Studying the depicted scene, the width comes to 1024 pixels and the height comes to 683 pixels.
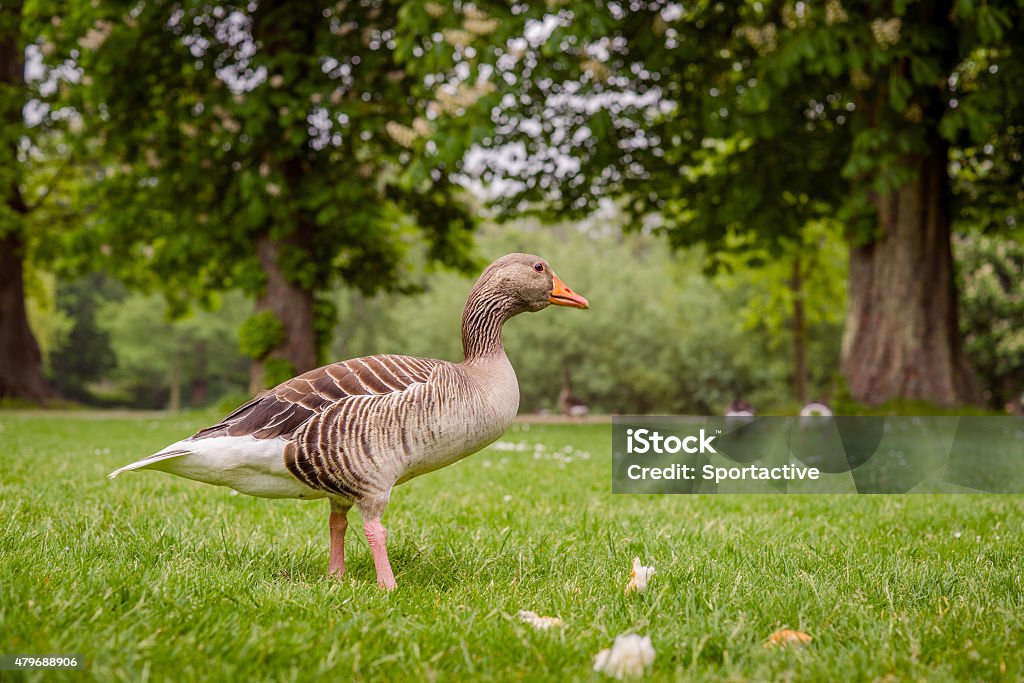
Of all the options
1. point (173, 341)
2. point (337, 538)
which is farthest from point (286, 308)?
point (173, 341)

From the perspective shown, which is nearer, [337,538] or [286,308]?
[337,538]

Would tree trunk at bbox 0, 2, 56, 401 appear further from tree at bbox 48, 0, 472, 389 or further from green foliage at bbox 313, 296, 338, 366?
green foliage at bbox 313, 296, 338, 366

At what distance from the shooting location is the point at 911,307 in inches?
474

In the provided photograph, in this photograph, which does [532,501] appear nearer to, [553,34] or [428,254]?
[553,34]

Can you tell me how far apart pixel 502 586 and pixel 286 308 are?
12473 millimetres

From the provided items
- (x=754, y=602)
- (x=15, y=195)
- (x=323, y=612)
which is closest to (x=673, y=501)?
(x=754, y=602)

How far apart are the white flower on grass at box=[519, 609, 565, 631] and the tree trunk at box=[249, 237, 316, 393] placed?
1269 centimetres

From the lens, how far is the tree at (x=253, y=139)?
13.5 meters

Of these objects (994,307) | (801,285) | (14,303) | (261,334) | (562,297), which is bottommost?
(562,297)

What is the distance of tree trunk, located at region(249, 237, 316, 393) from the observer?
49.8ft

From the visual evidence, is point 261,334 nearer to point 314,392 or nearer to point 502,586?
point 314,392

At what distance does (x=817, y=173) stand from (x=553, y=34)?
6229mm

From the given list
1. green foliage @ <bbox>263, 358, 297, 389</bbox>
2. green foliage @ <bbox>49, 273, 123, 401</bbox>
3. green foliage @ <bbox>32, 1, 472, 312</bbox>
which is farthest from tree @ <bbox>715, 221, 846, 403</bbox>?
green foliage @ <bbox>49, 273, 123, 401</bbox>

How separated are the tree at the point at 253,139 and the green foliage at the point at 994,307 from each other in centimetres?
1677
